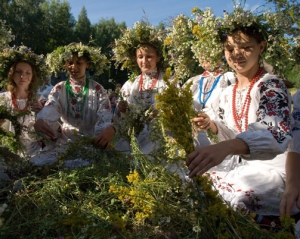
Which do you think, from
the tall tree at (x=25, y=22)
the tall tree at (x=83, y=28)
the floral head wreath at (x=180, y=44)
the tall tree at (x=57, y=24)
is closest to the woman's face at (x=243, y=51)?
the floral head wreath at (x=180, y=44)

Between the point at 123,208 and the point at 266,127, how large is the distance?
101cm

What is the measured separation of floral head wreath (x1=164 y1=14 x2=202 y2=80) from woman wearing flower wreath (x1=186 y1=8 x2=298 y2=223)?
931mm

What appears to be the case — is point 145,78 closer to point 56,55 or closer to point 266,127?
point 56,55

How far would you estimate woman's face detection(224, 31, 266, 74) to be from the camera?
2.64 metres

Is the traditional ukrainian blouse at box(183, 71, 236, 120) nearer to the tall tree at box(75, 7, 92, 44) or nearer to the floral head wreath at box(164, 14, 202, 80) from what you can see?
the floral head wreath at box(164, 14, 202, 80)

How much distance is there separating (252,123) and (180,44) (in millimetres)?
2092

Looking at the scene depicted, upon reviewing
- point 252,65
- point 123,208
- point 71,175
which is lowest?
point 123,208

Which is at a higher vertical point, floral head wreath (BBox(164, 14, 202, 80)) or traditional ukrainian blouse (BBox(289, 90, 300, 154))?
floral head wreath (BBox(164, 14, 202, 80))

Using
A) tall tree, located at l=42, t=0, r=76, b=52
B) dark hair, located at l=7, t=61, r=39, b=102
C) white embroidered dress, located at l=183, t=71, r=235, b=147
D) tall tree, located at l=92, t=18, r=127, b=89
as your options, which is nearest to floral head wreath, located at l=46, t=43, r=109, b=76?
dark hair, located at l=7, t=61, r=39, b=102

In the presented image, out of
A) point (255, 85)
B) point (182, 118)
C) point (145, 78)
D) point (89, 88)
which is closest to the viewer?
point (182, 118)

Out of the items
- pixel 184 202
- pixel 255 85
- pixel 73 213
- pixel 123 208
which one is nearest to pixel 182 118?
pixel 184 202

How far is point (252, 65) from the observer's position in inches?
106

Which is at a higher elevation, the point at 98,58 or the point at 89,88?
the point at 98,58

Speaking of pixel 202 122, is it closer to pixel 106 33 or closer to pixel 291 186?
pixel 291 186
